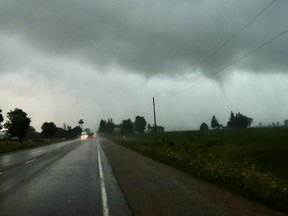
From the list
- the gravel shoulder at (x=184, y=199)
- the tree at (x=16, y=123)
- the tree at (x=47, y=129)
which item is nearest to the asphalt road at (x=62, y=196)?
the gravel shoulder at (x=184, y=199)

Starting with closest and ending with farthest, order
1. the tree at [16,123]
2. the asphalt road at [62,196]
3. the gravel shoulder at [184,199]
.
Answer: the gravel shoulder at [184,199] → the asphalt road at [62,196] → the tree at [16,123]

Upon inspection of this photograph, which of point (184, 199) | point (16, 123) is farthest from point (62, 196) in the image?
point (16, 123)

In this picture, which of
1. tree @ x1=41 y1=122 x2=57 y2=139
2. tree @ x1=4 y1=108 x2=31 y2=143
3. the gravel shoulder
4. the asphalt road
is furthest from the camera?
tree @ x1=41 y1=122 x2=57 y2=139

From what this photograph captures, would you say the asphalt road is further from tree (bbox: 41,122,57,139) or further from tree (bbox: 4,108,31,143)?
tree (bbox: 41,122,57,139)

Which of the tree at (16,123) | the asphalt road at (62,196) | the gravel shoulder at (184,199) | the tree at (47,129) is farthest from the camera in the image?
the tree at (47,129)

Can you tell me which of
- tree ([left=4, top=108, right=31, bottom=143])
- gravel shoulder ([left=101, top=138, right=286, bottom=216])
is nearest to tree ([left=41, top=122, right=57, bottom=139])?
tree ([left=4, top=108, right=31, bottom=143])

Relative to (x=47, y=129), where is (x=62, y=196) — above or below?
below

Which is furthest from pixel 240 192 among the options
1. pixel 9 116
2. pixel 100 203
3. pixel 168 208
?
pixel 9 116

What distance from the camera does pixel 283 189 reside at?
11742mm

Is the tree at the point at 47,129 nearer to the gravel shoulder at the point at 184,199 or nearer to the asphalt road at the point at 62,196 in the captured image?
the asphalt road at the point at 62,196

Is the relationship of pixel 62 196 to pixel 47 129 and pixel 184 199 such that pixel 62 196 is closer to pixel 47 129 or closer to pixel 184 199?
pixel 184 199

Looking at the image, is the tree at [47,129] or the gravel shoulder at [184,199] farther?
the tree at [47,129]

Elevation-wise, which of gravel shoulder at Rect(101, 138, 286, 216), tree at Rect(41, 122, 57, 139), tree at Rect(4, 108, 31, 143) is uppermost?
tree at Rect(41, 122, 57, 139)

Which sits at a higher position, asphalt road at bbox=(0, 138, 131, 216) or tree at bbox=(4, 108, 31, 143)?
tree at bbox=(4, 108, 31, 143)
